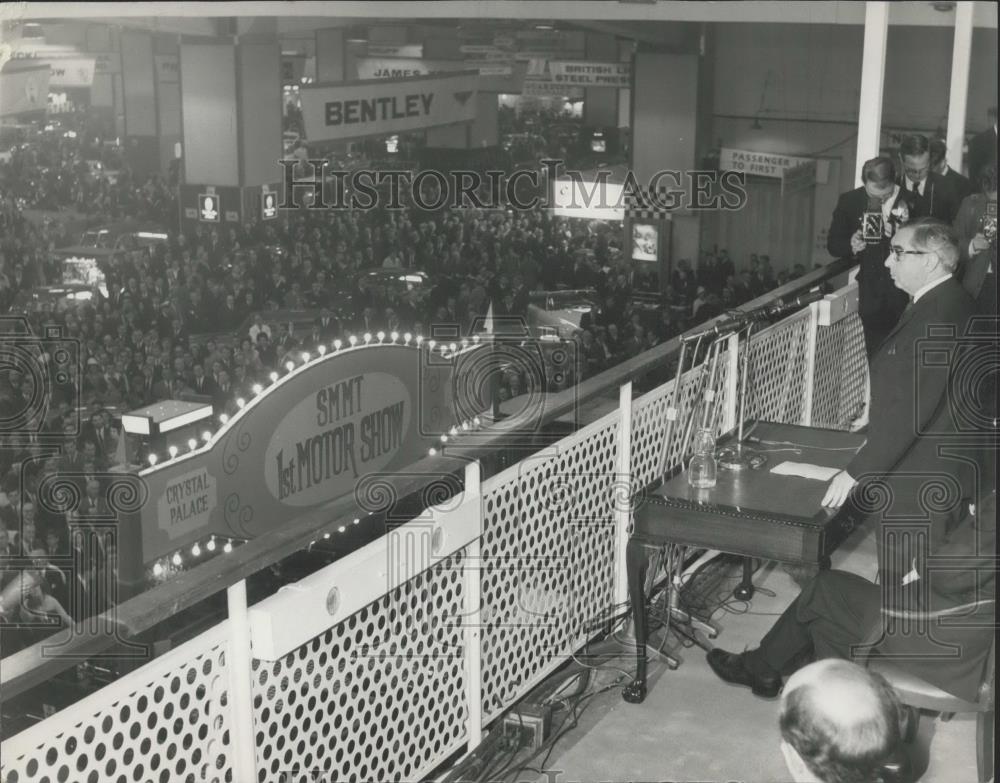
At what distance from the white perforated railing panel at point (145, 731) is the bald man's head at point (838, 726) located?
1365mm

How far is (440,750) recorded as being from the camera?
387 centimetres

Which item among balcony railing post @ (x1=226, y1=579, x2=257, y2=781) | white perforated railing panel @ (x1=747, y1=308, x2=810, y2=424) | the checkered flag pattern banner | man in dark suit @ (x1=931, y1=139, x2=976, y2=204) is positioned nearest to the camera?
balcony railing post @ (x1=226, y1=579, x2=257, y2=781)

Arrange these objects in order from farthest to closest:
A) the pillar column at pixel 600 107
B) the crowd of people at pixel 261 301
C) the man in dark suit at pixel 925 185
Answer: the pillar column at pixel 600 107 < the crowd of people at pixel 261 301 < the man in dark suit at pixel 925 185

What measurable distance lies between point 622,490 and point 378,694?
4.92 ft

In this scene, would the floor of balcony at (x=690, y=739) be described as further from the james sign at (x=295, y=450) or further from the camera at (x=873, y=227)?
the james sign at (x=295, y=450)

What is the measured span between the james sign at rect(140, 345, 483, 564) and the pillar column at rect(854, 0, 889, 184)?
327 cm

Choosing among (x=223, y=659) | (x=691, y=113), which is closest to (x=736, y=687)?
(x=223, y=659)

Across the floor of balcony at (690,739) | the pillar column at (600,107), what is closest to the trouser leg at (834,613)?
the floor of balcony at (690,739)

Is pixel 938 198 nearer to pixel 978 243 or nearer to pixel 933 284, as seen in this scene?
pixel 978 243

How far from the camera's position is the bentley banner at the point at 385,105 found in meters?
12.7

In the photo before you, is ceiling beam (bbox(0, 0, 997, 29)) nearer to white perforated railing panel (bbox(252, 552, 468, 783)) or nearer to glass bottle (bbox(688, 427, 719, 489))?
glass bottle (bbox(688, 427, 719, 489))

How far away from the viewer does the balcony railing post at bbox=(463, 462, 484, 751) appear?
380cm

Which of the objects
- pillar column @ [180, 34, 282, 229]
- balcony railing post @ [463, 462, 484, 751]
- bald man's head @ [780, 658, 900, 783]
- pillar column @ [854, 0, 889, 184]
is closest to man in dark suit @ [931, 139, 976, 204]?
pillar column @ [854, 0, 889, 184]

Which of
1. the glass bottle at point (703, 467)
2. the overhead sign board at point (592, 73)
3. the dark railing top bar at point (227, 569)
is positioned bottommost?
the glass bottle at point (703, 467)
